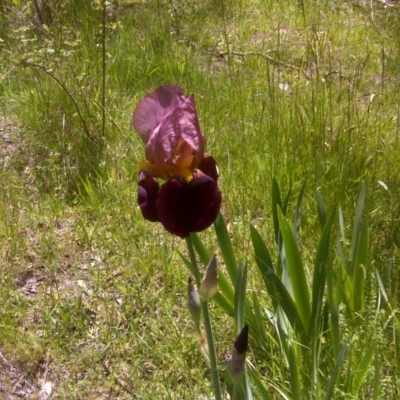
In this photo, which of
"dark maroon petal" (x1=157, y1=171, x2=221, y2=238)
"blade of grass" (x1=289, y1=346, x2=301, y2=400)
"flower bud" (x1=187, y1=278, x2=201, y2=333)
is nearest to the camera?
"dark maroon petal" (x1=157, y1=171, x2=221, y2=238)

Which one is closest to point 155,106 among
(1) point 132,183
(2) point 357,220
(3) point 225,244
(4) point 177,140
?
(4) point 177,140

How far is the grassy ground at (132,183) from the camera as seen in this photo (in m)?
1.82

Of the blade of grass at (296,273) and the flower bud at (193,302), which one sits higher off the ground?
the flower bud at (193,302)

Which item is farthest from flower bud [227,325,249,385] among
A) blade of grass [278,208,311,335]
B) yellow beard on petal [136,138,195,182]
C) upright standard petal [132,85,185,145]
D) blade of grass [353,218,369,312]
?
blade of grass [353,218,369,312]

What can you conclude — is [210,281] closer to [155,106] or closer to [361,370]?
[155,106]

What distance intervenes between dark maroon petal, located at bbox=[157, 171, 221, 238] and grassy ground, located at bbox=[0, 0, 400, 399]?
2.26ft

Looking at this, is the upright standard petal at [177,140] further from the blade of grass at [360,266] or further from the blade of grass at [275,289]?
the blade of grass at [360,266]

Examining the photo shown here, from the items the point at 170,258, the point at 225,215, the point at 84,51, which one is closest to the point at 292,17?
the point at 84,51

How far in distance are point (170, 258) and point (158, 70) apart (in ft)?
4.74

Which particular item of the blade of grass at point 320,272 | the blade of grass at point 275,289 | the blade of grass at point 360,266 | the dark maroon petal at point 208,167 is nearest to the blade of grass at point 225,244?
the blade of grass at point 275,289

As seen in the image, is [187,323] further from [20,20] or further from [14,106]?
[20,20]

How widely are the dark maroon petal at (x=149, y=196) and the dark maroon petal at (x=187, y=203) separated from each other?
4cm

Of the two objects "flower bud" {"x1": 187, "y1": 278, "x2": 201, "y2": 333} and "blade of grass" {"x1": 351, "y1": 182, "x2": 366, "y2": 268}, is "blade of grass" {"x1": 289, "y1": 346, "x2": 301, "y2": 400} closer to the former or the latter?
"flower bud" {"x1": 187, "y1": 278, "x2": 201, "y2": 333}

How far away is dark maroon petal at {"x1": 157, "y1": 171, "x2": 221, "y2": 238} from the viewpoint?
1.00m
